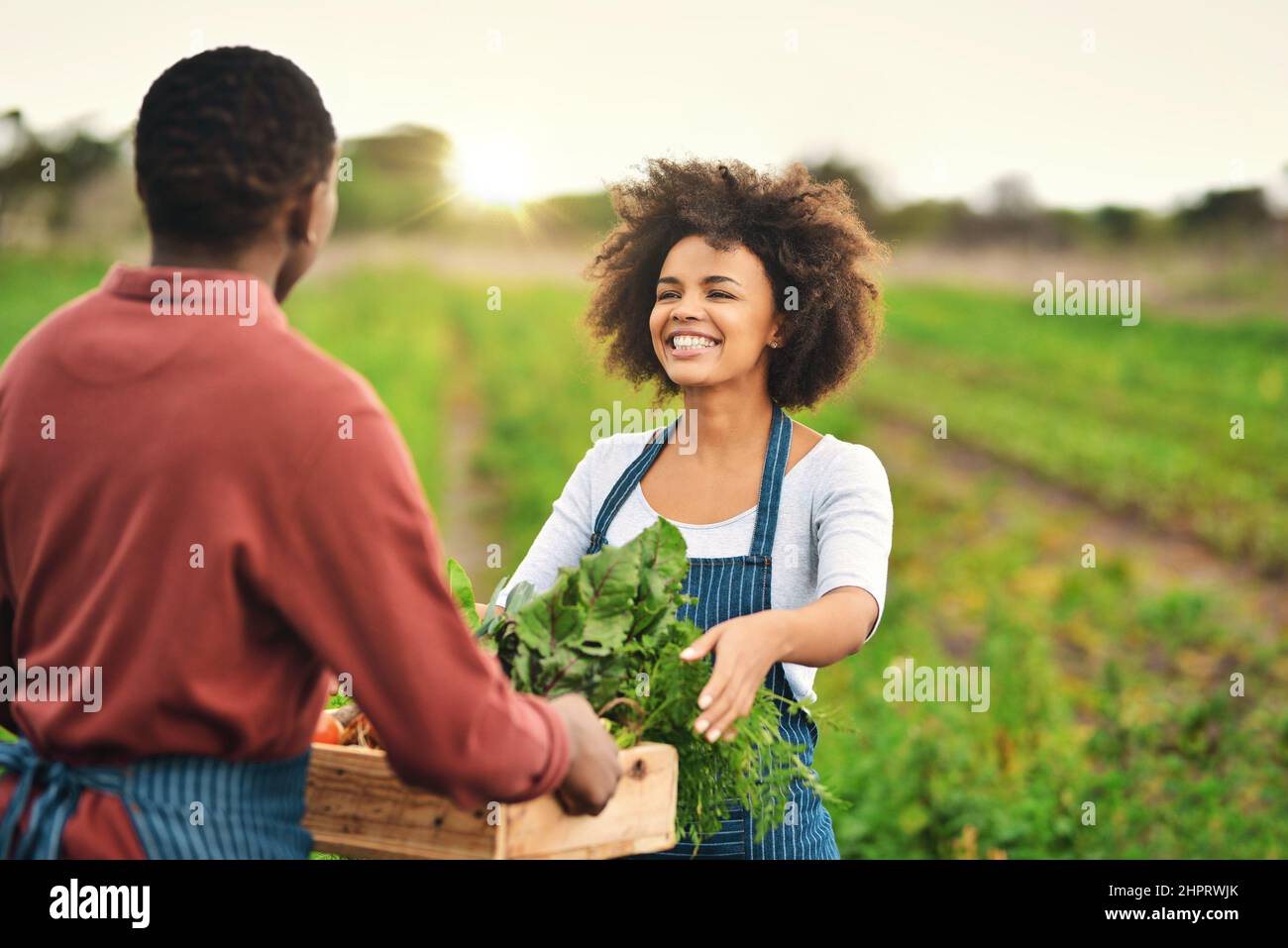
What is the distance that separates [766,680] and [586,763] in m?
0.76

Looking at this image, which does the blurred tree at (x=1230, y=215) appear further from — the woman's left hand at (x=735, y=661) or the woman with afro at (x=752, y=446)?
the woman's left hand at (x=735, y=661)

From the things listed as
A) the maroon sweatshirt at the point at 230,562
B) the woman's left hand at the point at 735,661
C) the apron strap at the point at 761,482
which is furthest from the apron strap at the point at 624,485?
the maroon sweatshirt at the point at 230,562

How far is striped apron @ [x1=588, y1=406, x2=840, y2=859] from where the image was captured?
2219mm

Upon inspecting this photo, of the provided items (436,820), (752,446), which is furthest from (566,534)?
(436,820)

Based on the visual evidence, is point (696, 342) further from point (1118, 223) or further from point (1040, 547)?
point (1118, 223)

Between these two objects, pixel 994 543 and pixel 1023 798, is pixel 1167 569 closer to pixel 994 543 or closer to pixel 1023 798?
pixel 994 543

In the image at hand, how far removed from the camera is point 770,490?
7.77ft

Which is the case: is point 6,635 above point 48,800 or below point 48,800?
above

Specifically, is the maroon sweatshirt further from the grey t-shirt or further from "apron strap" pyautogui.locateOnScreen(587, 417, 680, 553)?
"apron strap" pyautogui.locateOnScreen(587, 417, 680, 553)

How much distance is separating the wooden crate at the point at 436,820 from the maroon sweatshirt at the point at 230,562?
0.15 metres

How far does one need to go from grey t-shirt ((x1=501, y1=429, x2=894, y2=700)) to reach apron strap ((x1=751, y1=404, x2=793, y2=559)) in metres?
0.01

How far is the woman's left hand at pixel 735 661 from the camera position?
1.86 metres

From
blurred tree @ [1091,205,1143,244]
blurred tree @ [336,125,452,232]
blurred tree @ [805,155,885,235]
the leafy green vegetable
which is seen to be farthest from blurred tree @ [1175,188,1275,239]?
blurred tree @ [336,125,452,232]

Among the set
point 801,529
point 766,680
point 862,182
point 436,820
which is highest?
point 862,182
